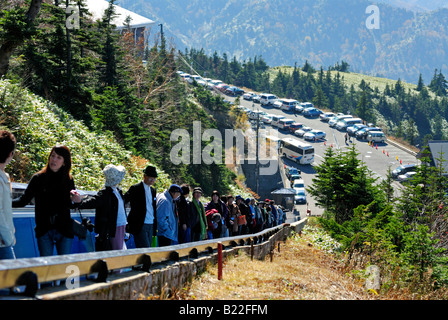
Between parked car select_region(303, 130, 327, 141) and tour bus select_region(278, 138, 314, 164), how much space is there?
9843 mm

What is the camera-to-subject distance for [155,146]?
37.6 meters

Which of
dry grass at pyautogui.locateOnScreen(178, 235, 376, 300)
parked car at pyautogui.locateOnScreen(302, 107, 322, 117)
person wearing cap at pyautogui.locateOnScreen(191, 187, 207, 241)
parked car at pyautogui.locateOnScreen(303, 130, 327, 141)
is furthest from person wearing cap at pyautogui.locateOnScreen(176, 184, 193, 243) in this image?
parked car at pyautogui.locateOnScreen(302, 107, 322, 117)

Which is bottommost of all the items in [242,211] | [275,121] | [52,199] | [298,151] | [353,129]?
[242,211]

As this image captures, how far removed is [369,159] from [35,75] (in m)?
64.0

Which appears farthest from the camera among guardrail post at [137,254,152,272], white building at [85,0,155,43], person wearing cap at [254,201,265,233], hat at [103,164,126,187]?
white building at [85,0,155,43]

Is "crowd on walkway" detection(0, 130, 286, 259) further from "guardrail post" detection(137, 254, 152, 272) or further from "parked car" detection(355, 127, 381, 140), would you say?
"parked car" detection(355, 127, 381, 140)

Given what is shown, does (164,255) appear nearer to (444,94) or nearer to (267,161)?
(267,161)

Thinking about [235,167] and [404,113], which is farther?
[404,113]

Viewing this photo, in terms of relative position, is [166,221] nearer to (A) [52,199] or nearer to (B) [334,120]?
(A) [52,199]

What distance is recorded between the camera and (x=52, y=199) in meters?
5.54

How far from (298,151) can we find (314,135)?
42.5 ft

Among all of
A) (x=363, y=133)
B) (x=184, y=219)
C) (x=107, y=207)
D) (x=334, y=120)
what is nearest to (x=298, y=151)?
(x=363, y=133)

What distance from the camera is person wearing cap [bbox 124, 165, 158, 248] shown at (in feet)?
23.9

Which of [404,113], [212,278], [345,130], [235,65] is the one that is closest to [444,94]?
[404,113]
